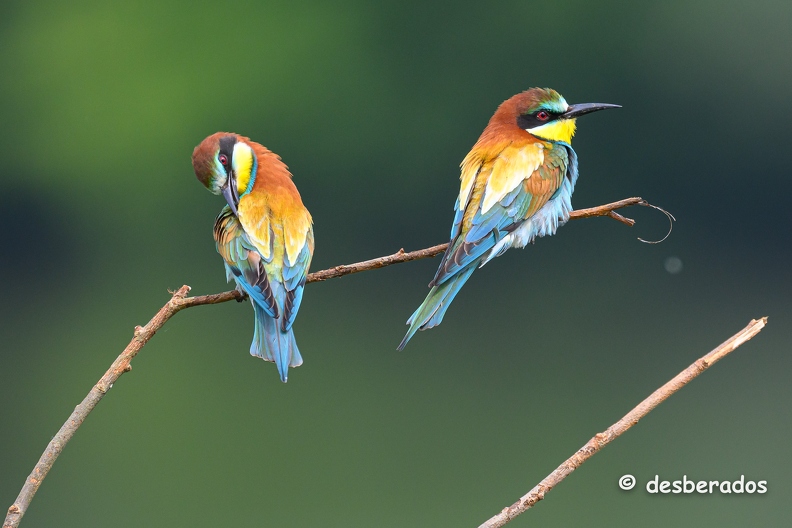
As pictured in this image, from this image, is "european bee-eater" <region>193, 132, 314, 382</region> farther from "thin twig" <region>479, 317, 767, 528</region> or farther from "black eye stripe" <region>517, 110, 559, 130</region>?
"thin twig" <region>479, 317, 767, 528</region>

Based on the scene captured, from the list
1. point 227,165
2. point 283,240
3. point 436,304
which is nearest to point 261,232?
point 283,240

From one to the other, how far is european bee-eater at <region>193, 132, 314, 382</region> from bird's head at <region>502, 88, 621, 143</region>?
2.31 ft

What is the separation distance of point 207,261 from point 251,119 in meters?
1.67

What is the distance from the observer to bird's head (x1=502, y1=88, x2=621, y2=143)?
3.03 meters

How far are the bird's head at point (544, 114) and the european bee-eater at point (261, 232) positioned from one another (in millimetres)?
704

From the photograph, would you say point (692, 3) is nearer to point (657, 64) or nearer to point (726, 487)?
point (657, 64)

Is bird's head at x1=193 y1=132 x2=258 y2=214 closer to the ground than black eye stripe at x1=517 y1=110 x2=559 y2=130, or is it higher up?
higher up

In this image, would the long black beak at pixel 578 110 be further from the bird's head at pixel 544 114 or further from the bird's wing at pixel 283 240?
the bird's wing at pixel 283 240

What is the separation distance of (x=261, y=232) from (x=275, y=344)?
339mm

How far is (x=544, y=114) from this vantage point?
3037 mm

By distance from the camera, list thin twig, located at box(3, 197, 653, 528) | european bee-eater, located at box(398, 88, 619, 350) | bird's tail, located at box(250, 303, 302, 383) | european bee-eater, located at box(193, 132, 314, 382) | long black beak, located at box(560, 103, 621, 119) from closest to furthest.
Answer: thin twig, located at box(3, 197, 653, 528) < bird's tail, located at box(250, 303, 302, 383) < european bee-eater, located at box(193, 132, 314, 382) < european bee-eater, located at box(398, 88, 619, 350) < long black beak, located at box(560, 103, 621, 119)

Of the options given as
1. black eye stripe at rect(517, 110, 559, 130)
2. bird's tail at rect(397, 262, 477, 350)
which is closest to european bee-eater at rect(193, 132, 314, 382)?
bird's tail at rect(397, 262, 477, 350)

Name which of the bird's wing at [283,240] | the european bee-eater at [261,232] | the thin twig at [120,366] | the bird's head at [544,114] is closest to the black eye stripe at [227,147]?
the european bee-eater at [261,232]

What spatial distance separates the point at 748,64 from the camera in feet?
32.2
